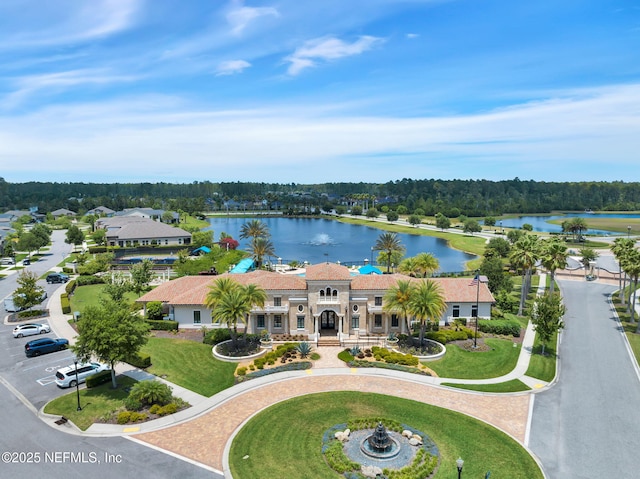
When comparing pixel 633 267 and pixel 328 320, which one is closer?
pixel 328 320

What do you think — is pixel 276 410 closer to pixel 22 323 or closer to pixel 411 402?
pixel 411 402

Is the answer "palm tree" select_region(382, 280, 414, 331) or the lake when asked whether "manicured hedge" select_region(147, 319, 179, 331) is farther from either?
the lake

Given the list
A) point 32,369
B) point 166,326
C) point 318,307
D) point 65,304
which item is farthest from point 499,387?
point 65,304

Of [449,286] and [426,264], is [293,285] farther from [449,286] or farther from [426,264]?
[426,264]

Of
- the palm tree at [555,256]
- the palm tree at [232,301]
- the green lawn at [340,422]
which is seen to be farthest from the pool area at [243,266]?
the palm tree at [555,256]

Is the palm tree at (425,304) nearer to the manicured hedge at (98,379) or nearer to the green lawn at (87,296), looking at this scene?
the manicured hedge at (98,379)

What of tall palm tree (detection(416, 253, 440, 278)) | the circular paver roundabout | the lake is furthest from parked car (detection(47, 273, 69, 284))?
tall palm tree (detection(416, 253, 440, 278))

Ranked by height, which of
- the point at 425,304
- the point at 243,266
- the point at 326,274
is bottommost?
the point at 243,266
